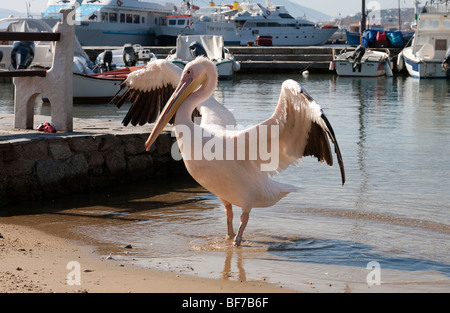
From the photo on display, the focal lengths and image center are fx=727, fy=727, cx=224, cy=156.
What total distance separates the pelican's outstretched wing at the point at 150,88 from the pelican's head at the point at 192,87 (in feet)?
4.11

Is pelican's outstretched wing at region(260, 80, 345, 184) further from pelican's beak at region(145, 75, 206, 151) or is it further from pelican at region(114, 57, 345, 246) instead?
pelican's beak at region(145, 75, 206, 151)

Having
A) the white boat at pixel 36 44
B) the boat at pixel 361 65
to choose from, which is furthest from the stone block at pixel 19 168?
the boat at pixel 361 65

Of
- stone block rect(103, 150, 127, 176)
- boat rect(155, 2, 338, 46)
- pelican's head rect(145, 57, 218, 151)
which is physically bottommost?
stone block rect(103, 150, 127, 176)

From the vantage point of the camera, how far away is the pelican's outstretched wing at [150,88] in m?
7.44

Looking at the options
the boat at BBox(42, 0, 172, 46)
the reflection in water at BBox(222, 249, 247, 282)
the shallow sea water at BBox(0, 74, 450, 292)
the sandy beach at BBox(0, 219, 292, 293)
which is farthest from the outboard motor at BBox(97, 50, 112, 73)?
the boat at BBox(42, 0, 172, 46)

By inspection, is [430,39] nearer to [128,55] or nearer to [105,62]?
[128,55]

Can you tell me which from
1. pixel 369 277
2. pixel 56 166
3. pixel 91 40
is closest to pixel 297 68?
pixel 91 40

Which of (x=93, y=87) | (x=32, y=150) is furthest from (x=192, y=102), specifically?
(x=93, y=87)

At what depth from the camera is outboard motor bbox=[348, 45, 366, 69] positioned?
32.3 metres

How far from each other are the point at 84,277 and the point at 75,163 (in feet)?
10.7

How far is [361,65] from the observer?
3244 cm

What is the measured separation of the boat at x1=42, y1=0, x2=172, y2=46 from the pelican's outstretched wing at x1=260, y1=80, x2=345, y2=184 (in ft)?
160
